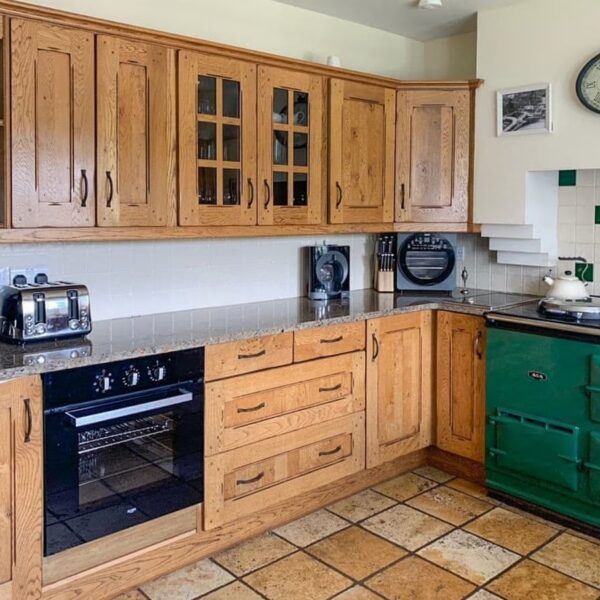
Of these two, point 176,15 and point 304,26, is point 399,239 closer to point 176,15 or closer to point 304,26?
point 304,26

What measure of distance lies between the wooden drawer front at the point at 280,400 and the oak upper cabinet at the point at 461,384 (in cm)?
53

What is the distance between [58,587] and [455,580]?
1.44m

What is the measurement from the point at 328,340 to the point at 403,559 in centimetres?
97

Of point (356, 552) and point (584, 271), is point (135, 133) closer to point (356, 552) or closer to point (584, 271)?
point (356, 552)

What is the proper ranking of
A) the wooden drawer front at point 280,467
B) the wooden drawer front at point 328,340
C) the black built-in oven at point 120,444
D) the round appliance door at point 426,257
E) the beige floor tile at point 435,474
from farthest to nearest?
1. the round appliance door at point 426,257
2. the beige floor tile at point 435,474
3. the wooden drawer front at point 328,340
4. the wooden drawer front at point 280,467
5. the black built-in oven at point 120,444

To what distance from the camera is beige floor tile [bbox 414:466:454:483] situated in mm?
3559

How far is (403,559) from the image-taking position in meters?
2.74

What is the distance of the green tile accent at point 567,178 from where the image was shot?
357 cm

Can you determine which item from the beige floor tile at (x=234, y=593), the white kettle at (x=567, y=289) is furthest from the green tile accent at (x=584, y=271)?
the beige floor tile at (x=234, y=593)

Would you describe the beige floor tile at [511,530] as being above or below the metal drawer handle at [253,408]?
below

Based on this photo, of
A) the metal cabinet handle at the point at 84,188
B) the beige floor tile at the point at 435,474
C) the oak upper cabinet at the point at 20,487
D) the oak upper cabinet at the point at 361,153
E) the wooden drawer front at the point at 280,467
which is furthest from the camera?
the beige floor tile at the point at 435,474

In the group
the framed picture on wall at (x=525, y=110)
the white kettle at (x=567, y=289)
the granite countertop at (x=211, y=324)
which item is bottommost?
the granite countertop at (x=211, y=324)

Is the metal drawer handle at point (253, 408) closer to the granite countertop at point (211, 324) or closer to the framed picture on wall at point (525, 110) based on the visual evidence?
the granite countertop at point (211, 324)

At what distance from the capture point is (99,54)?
2.61 metres
